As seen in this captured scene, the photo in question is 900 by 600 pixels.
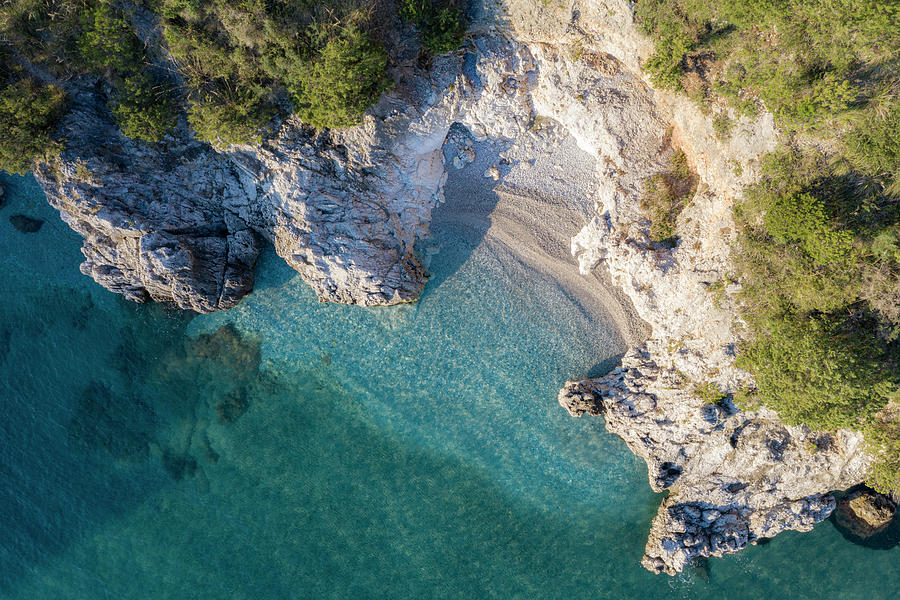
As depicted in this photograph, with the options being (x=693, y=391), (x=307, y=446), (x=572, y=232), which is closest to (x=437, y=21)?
(x=572, y=232)

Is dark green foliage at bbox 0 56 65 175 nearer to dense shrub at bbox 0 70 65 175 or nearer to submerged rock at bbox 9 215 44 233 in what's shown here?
dense shrub at bbox 0 70 65 175

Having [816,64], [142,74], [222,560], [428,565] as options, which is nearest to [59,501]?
[222,560]

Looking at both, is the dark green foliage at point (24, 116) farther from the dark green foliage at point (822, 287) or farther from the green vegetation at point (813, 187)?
the dark green foliage at point (822, 287)

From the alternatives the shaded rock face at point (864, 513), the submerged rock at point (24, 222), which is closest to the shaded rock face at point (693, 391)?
the shaded rock face at point (864, 513)

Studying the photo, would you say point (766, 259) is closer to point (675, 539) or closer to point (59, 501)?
point (675, 539)

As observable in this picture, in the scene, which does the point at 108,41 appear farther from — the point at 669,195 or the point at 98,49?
the point at 669,195

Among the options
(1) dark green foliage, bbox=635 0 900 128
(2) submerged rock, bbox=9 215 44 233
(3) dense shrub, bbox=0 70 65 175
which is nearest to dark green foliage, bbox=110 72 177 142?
(3) dense shrub, bbox=0 70 65 175
